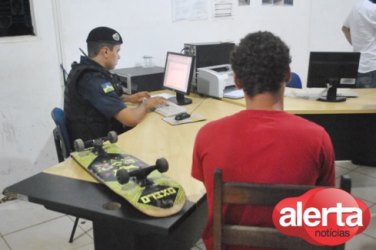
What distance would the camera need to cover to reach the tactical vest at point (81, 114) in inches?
91.2

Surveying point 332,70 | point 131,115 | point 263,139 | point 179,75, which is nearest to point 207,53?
point 179,75

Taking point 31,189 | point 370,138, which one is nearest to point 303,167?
point 31,189

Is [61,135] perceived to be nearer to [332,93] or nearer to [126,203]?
[126,203]

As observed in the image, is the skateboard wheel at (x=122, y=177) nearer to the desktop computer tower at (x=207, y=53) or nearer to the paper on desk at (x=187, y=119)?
the paper on desk at (x=187, y=119)

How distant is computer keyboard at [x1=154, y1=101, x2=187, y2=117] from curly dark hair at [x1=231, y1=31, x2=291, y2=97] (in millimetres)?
1391

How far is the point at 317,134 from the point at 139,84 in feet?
7.25

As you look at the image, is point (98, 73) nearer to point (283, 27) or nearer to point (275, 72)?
point (275, 72)

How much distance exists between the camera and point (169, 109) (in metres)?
2.62

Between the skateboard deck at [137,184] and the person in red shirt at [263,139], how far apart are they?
0.66 feet

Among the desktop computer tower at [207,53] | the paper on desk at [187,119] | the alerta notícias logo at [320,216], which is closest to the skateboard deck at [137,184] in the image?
the alerta notícias logo at [320,216]

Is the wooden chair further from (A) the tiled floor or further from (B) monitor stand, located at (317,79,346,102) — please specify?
(B) monitor stand, located at (317,79,346,102)

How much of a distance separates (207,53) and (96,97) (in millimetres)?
1230

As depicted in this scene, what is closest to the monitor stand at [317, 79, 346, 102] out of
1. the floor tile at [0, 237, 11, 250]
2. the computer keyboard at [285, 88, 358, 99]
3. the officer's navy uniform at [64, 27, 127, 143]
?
the computer keyboard at [285, 88, 358, 99]

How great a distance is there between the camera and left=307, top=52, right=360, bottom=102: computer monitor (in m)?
2.65
